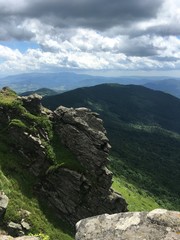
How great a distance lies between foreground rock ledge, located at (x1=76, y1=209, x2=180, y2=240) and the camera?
8.57 meters

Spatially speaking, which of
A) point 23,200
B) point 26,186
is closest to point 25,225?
point 23,200

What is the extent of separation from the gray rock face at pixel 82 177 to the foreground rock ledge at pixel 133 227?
49.3m

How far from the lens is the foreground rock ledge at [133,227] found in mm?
8570

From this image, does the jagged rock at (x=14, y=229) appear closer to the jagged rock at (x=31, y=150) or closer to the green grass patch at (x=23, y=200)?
the green grass patch at (x=23, y=200)

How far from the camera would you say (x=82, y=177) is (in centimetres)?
6034

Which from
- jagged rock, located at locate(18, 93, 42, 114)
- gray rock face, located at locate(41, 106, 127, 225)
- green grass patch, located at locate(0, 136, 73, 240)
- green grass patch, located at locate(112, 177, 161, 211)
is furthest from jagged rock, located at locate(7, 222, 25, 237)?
green grass patch, located at locate(112, 177, 161, 211)

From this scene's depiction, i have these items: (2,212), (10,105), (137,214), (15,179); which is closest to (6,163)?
(15,179)

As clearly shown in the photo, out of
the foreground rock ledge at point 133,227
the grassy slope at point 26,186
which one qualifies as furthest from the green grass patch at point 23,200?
the foreground rock ledge at point 133,227

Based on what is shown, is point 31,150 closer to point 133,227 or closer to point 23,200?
point 23,200

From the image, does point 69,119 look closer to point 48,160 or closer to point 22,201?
point 48,160

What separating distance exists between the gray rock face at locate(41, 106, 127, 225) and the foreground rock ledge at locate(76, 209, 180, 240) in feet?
162

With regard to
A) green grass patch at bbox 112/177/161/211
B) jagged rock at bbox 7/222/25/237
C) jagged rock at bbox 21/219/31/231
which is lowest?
green grass patch at bbox 112/177/161/211

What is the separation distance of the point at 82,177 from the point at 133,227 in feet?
171

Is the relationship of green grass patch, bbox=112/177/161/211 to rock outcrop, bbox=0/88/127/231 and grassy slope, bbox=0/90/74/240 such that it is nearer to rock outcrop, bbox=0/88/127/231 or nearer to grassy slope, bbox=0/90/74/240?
rock outcrop, bbox=0/88/127/231
